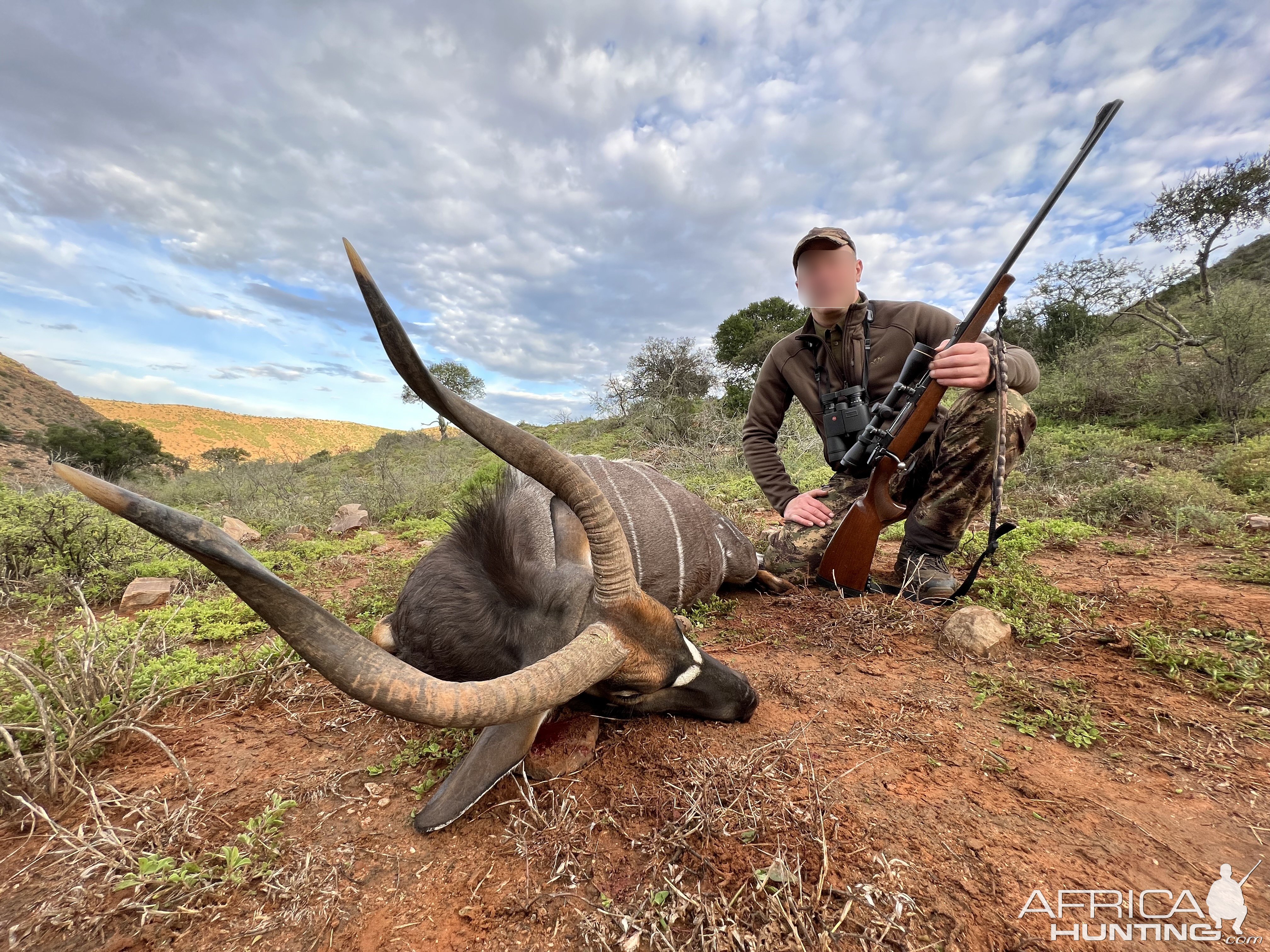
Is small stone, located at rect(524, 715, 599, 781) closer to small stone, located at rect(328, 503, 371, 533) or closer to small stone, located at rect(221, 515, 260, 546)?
small stone, located at rect(221, 515, 260, 546)

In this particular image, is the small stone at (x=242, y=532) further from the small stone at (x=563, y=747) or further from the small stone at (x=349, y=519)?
the small stone at (x=563, y=747)

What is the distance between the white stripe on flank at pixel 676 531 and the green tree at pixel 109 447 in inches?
733

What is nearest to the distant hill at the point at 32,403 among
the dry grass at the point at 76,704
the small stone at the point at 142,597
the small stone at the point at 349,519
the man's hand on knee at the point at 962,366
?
the small stone at the point at 349,519

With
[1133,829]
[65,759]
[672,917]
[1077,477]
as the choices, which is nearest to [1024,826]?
[1133,829]

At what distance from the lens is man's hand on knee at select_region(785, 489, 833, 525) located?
185 inches

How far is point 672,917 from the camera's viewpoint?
1.63 metres

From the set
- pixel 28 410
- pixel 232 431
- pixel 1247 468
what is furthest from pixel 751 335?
pixel 28 410

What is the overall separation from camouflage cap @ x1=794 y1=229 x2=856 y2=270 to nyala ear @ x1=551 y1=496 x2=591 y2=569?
326 cm

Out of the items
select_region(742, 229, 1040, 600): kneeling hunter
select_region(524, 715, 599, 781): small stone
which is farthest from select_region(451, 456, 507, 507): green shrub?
select_region(524, 715, 599, 781): small stone

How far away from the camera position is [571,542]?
112 inches

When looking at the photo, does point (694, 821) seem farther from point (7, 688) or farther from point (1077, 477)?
point (1077, 477)

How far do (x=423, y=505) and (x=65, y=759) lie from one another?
7088mm

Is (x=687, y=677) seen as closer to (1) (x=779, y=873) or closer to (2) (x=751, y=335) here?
(1) (x=779, y=873)

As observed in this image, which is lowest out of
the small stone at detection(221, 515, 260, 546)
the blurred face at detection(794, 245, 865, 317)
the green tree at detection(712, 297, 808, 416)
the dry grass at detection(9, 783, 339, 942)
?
the dry grass at detection(9, 783, 339, 942)
